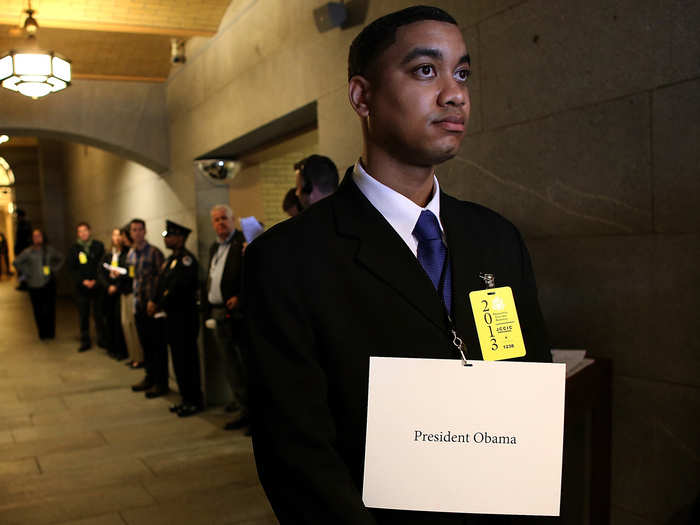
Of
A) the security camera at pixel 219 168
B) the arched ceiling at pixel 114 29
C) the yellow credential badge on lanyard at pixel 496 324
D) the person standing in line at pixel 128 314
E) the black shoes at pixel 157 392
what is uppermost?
the arched ceiling at pixel 114 29

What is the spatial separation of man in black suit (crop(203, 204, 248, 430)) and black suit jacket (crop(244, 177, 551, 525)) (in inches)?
156

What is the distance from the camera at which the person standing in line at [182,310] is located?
19.4 feet

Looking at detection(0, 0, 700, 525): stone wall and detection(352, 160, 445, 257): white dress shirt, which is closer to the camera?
detection(352, 160, 445, 257): white dress shirt

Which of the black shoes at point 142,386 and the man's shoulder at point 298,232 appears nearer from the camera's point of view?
the man's shoulder at point 298,232

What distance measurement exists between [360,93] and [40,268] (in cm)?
1001

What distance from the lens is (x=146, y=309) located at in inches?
271

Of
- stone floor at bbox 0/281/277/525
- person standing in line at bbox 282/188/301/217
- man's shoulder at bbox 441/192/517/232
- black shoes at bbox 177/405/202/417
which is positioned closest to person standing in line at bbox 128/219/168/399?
stone floor at bbox 0/281/277/525

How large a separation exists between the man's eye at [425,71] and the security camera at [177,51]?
578 centimetres

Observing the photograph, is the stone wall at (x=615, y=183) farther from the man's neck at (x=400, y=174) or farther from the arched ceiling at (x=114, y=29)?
the arched ceiling at (x=114, y=29)

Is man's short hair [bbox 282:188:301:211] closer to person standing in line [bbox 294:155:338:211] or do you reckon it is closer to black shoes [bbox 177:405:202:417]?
person standing in line [bbox 294:155:338:211]

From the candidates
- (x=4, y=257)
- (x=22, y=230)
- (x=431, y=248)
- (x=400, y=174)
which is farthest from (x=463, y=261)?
(x=4, y=257)

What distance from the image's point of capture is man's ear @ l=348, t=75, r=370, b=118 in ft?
3.93

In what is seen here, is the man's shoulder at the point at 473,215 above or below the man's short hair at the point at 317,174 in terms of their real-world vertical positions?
below

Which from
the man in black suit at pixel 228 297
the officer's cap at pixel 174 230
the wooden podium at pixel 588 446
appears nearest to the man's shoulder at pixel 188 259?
the officer's cap at pixel 174 230
